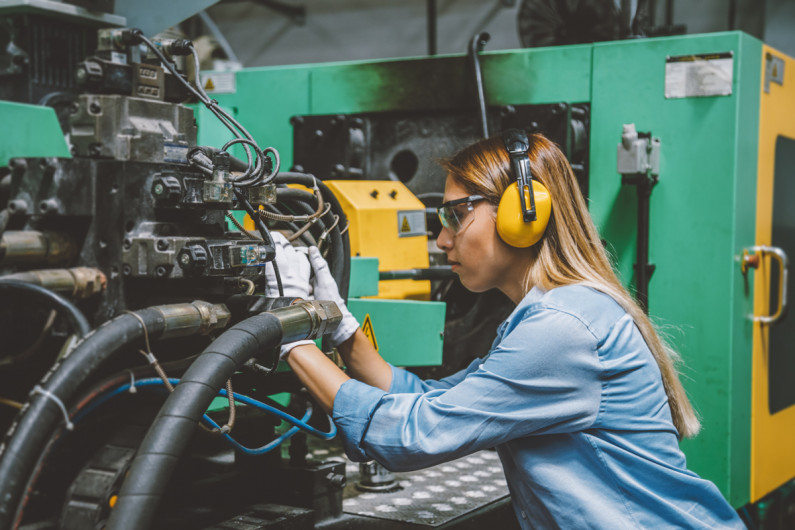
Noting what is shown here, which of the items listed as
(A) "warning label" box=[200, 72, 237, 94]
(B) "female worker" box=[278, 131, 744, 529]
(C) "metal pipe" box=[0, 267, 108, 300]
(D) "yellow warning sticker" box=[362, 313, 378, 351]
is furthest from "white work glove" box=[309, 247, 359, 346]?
(A) "warning label" box=[200, 72, 237, 94]

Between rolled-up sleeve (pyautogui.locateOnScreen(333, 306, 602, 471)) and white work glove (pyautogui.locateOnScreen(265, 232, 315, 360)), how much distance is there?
202 mm

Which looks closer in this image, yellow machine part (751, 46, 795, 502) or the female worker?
the female worker

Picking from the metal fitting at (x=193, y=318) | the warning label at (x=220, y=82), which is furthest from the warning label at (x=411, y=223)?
the warning label at (x=220, y=82)

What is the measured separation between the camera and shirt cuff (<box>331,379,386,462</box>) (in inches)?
46.8

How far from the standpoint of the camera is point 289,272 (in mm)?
1332

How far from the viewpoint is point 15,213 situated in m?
1.16

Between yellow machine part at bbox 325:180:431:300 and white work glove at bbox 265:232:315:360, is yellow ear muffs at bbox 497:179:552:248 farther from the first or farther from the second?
yellow machine part at bbox 325:180:431:300

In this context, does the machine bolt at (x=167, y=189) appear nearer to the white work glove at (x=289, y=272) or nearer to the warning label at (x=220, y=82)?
the white work glove at (x=289, y=272)

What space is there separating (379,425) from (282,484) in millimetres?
344

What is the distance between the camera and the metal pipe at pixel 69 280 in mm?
1082

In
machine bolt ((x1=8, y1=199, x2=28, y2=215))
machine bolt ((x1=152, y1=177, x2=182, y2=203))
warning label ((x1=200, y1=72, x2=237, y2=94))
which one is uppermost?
warning label ((x1=200, y1=72, x2=237, y2=94))

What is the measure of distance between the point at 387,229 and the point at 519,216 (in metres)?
0.67

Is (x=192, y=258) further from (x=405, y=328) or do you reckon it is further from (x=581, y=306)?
(x=405, y=328)

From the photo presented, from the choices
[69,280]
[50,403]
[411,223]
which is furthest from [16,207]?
[411,223]
